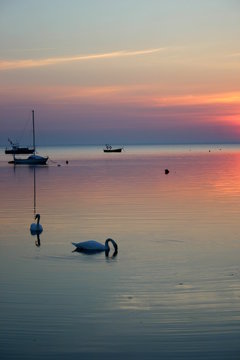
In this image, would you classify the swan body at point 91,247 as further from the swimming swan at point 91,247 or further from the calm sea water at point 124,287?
the calm sea water at point 124,287

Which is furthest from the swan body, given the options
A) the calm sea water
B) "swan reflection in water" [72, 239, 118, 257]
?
the calm sea water

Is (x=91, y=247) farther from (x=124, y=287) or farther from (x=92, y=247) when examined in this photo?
(x=124, y=287)

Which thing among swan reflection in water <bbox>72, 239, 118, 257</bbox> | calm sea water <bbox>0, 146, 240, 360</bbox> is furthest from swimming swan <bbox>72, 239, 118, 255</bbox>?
calm sea water <bbox>0, 146, 240, 360</bbox>

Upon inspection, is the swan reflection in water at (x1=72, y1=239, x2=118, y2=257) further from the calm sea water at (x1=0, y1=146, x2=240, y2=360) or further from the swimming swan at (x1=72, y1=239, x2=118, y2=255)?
the calm sea water at (x1=0, y1=146, x2=240, y2=360)

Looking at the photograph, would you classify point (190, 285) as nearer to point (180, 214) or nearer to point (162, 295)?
point (162, 295)

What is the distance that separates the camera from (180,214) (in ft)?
101

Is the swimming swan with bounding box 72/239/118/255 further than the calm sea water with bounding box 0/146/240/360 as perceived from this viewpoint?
Yes

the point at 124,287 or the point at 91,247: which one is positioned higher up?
the point at 91,247

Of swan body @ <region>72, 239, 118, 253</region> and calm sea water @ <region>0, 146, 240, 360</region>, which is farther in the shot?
swan body @ <region>72, 239, 118, 253</region>

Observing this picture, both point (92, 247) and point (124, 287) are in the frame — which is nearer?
point (124, 287)

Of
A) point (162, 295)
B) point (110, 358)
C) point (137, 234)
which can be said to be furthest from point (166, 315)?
point (137, 234)

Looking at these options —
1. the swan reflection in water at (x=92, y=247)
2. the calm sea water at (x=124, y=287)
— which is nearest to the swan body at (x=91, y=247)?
the swan reflection in water at (x=92, y=247)

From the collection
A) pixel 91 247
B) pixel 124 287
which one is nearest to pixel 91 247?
pixel 91 247

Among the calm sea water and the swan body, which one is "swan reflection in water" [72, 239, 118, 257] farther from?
the calm sea water
